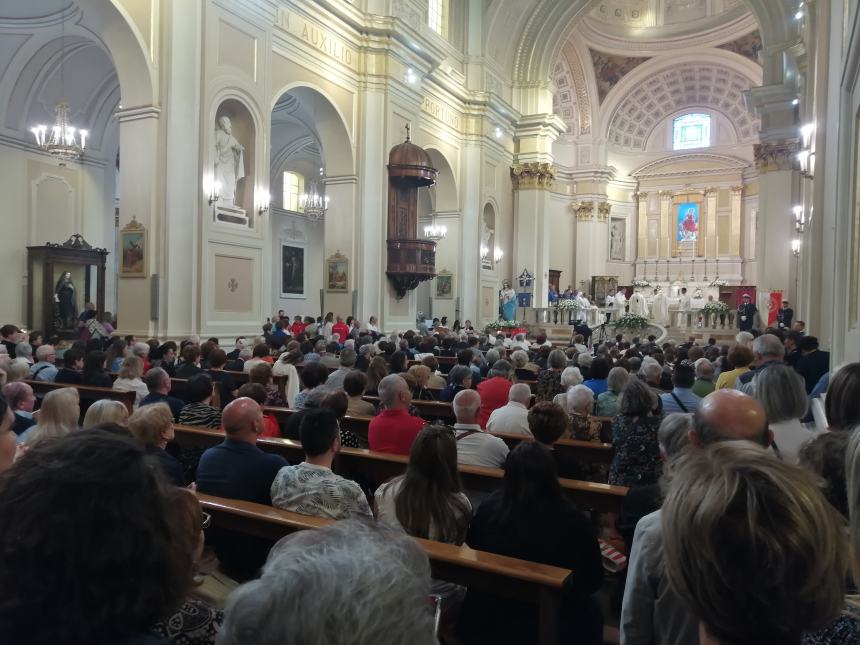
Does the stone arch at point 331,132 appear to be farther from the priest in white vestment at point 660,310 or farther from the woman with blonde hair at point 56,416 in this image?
the priest in white vestment at point 660,310

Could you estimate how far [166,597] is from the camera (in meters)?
1.16

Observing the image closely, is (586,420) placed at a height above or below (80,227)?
below

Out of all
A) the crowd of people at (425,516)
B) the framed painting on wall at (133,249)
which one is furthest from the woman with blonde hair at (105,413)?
the framed painting on wall at (133,249)

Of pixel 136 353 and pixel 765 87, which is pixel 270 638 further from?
pixel 765 87

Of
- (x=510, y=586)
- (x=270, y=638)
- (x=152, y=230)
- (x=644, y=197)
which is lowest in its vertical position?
(x=510, y=586)

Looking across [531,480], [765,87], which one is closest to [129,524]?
[531,480]

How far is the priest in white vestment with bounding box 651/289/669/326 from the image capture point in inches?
811

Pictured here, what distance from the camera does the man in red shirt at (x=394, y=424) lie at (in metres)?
4.29

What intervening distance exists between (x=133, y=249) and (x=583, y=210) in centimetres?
2005

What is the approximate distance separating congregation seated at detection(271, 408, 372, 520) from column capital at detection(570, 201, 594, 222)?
24643 mm

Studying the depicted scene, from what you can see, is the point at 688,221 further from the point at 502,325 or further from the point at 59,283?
the point at 59,283

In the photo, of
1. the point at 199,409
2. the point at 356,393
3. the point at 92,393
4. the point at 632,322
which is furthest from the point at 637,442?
the point at 632,322

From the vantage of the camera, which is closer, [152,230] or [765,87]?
[152,230]

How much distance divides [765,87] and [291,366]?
13632mm
